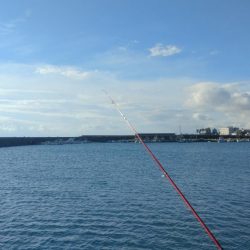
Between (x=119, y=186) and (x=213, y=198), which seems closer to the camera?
(x=213, y=198)

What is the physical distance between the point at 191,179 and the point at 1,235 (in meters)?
41.4

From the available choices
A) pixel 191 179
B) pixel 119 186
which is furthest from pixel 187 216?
pixel 191 179

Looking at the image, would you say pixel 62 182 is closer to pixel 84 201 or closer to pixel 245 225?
pixel 84 201

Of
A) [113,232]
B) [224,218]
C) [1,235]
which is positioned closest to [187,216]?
[224,218]

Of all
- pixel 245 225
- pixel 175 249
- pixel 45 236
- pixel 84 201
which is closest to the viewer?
pixel 175 249

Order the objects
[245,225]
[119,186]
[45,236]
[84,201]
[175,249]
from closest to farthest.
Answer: [175,249]
[45,236]
[245,225]
[84,201]
[119,186]

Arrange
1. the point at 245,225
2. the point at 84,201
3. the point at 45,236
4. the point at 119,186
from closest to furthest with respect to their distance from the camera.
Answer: the point at 45,236, the point at 245,225, the point at 84,201, the point at 119,186

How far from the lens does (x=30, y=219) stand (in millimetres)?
37812

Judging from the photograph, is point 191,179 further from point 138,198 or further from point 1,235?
point 1,235

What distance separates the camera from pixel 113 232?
3291 centimetres

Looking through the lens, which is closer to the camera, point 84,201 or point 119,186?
point 84,201

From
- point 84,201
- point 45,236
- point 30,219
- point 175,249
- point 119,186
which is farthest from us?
point 119,186

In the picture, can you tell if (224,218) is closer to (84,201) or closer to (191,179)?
(84,201)

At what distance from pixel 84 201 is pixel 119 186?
13293mm
